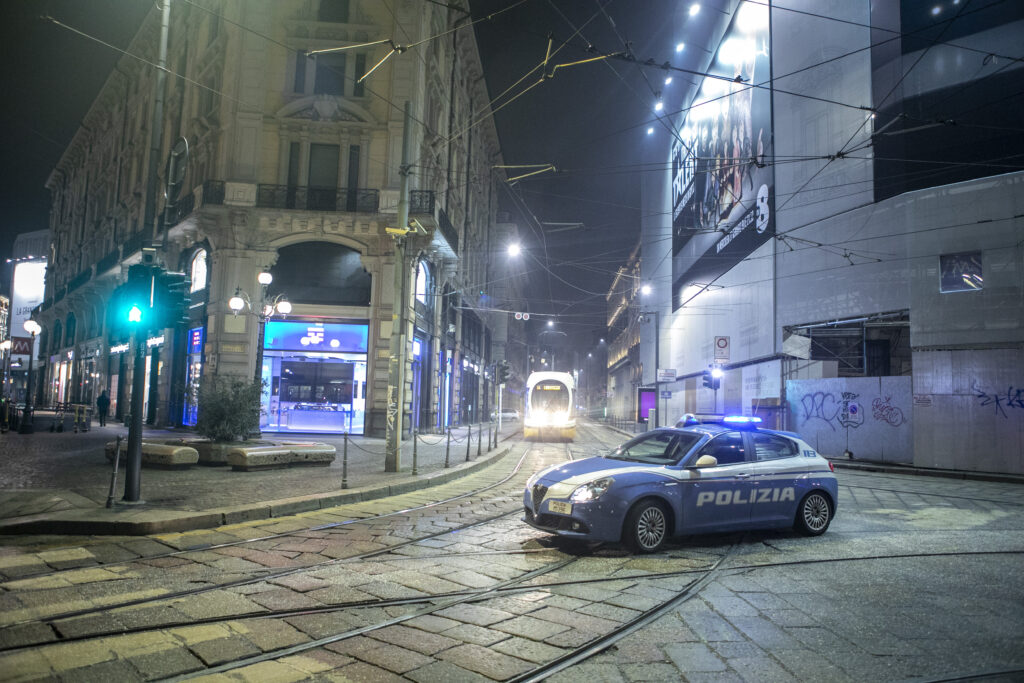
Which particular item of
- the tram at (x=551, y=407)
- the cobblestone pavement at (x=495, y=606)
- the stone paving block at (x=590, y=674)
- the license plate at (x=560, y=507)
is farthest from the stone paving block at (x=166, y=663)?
the tram at (x=551, y=407)

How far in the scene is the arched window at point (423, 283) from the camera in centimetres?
2687

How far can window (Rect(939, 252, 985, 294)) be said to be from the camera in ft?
60.0

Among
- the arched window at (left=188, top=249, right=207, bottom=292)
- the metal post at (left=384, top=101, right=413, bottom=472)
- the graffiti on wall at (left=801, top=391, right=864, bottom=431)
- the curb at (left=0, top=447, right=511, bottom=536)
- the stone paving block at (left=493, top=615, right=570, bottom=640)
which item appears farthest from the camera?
the arched window at (left=188, top=249, right=207, bottom=292)

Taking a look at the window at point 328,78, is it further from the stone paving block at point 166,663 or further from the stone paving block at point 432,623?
the stone paving block at point 166,663

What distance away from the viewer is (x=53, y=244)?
5378 cm

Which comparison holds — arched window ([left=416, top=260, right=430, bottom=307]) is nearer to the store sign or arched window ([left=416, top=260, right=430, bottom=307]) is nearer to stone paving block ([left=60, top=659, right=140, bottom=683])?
the store sign

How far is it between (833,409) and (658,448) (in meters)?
16.7

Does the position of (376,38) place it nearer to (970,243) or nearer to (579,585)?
(970,243)

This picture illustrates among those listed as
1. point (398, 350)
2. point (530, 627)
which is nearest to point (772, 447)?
point (530, 627)

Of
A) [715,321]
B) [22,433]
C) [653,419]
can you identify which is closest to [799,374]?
[715,321]

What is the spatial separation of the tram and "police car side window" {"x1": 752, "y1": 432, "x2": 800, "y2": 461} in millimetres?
18845

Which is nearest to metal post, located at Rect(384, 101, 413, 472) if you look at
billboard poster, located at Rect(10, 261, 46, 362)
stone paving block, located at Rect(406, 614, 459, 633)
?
stone paving block, located at Rect(406, 614, 459, 633)

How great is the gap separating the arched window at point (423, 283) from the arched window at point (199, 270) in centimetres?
821

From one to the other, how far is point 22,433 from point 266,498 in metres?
18.6
